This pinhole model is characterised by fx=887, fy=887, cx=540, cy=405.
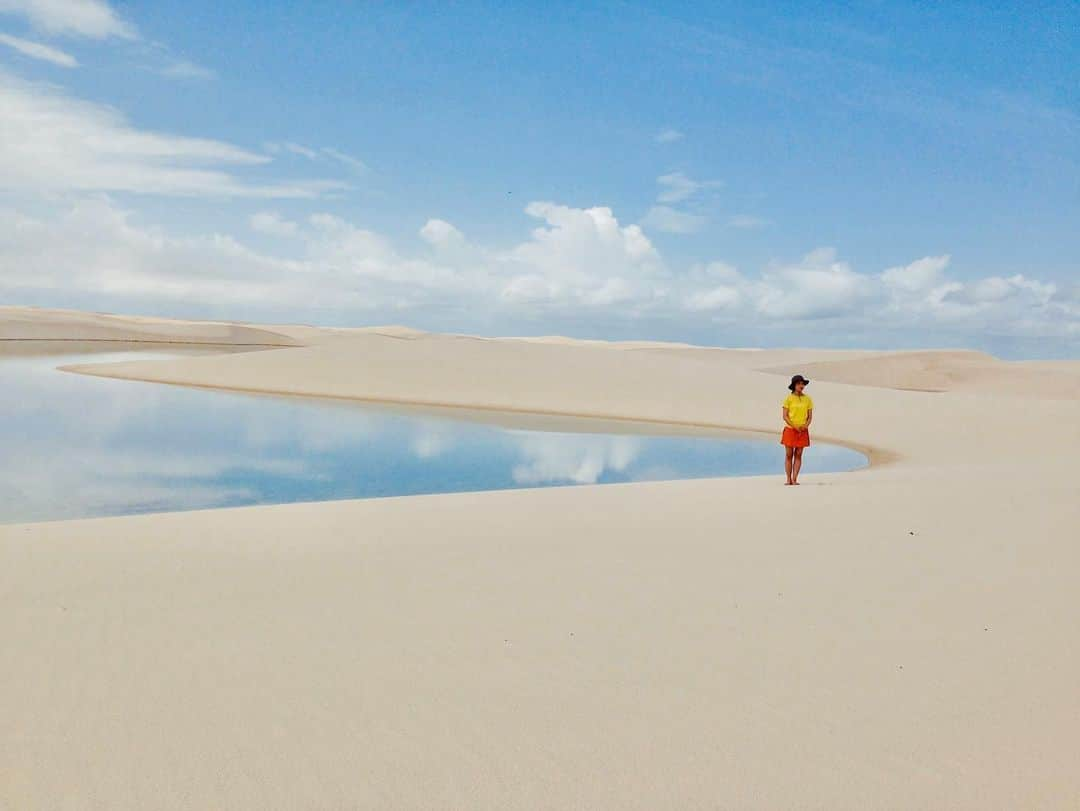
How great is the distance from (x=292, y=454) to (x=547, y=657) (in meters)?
10.0

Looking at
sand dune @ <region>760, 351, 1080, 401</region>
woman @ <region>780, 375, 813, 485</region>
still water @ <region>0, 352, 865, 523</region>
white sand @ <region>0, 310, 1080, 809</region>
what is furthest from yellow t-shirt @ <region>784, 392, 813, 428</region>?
sand dune @ <region>760, 351, 1080, 401</region>

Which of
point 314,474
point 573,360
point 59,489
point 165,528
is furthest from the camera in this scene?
point 573,360

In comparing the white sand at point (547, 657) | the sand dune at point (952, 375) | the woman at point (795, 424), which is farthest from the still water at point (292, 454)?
the sand dune at point (952, 375)

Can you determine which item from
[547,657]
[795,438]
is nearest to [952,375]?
[795,438]

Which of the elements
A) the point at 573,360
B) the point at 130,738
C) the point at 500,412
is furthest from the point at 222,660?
the point at 573,360

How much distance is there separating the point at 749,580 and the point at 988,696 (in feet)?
5.28

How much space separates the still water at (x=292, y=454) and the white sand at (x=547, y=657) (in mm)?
3265

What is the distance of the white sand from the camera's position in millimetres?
2508

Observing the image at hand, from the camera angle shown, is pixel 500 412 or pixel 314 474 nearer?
pixel 314 474

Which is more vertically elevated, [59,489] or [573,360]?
[573,360]

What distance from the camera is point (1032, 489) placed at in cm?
785

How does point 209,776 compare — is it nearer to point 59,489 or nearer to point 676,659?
point 676,659

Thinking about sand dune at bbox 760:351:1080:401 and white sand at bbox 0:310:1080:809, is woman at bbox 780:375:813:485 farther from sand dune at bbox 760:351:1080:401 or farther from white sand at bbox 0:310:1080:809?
sand dune at bbox 760:351:1080:401

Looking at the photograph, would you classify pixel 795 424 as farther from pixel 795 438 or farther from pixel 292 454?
pixel 292 454
